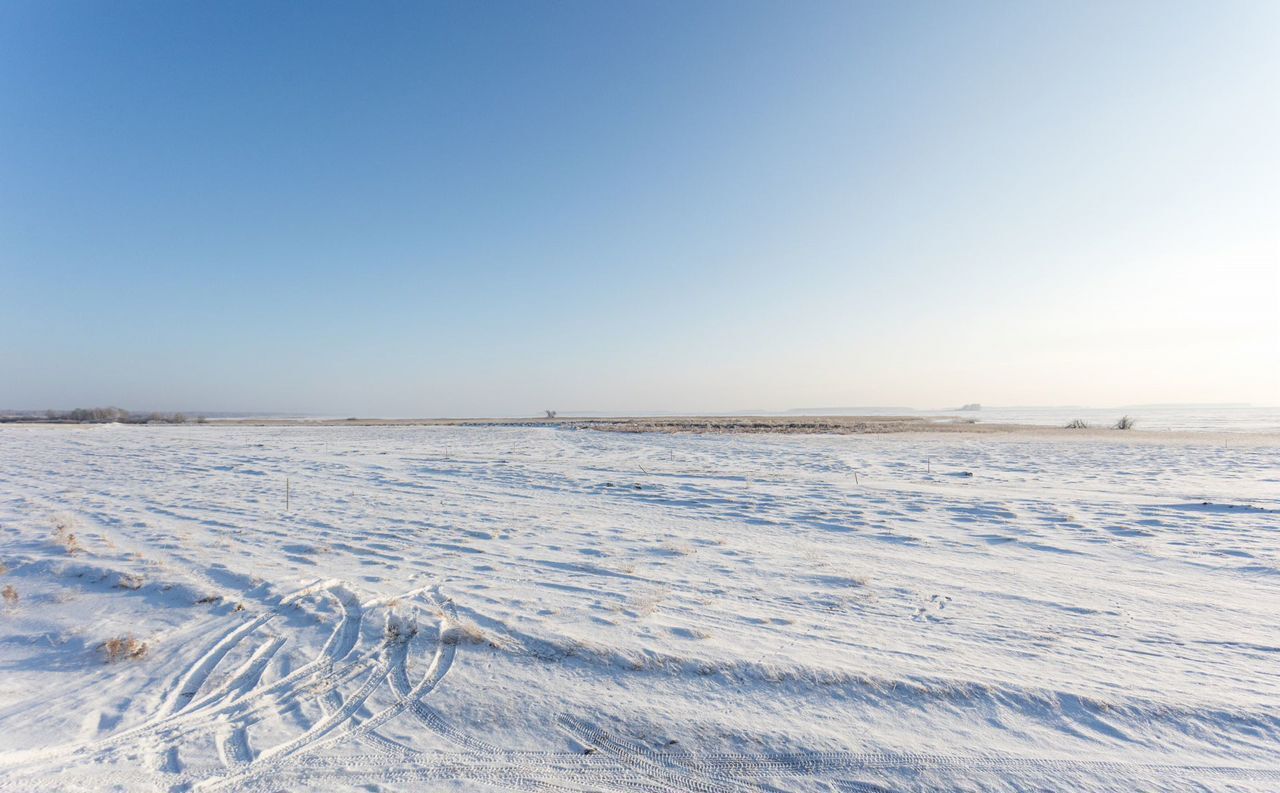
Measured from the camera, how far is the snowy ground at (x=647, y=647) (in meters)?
3.54

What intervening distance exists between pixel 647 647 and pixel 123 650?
472 centimetres

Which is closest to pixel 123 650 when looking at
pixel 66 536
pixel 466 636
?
pixel 466 636

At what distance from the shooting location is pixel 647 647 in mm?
5000

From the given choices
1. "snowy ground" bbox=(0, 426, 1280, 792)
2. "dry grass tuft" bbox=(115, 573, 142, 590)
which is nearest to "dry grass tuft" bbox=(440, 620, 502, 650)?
"snowy ground" bbox=(0, 426, 1280, 792)

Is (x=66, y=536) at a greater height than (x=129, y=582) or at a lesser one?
greater

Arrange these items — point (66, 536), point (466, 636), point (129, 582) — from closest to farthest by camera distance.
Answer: point (466, 636) → point (129, 582) → point (66, 536)

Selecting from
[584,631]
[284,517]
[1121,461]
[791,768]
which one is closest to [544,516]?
[284,517]

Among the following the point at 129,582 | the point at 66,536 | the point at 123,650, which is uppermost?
the point at 66,536

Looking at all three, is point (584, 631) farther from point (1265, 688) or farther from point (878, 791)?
point (1265, 688)

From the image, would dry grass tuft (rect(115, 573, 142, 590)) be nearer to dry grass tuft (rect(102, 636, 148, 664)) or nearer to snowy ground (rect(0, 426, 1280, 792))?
snowy ground (rect(0, 426, 1280, 792))

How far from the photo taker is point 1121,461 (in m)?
19.7

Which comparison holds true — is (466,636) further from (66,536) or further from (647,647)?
(66,536)

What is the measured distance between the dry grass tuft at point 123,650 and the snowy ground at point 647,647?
0.32 ft

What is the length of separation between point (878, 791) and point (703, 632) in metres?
2.22
